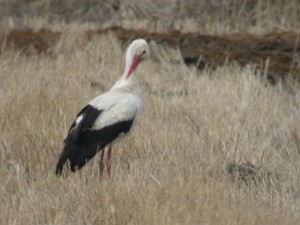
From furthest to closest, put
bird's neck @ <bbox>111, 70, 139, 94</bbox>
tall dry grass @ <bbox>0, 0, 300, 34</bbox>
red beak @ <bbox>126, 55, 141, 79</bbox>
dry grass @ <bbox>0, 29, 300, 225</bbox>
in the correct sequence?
tall dry grass @ <bbox>0, 0, 300, 34</bbox> < red beak @ <bbox>126, 55, 141, 79</bbox> < bird's neck @ <bbox>111, 70, 139, 94</bbox> < dry grass @ <bbox>0, 29, 300, 225</bbox>

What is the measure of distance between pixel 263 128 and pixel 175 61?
390cm

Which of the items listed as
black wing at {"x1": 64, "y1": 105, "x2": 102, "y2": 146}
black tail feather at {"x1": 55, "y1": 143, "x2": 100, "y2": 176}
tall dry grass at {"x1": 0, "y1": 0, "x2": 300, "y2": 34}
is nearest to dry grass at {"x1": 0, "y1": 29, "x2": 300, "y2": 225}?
black tail feather at {"x1": 55, "y1": 143, "x2": 100, "y2": 176}

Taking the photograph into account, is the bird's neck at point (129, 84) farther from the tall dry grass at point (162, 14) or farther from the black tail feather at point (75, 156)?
the tall dry grass at point (162, 14)

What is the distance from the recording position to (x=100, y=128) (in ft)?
25.0

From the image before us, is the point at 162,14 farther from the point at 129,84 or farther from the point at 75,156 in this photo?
the point at 75,156

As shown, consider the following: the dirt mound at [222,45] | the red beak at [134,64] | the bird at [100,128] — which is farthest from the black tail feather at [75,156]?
the dirt mound at [222,45]

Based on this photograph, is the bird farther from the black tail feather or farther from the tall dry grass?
the tall dry grass

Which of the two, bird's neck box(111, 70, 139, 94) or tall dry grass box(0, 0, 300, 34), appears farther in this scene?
tall dry grass box(0, 0, 300, 34)

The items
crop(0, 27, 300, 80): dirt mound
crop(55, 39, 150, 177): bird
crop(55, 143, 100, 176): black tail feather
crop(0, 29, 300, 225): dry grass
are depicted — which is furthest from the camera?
crop(0, 27, 300, 80): dirt mound

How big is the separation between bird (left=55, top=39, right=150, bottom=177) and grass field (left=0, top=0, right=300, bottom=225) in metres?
0.16

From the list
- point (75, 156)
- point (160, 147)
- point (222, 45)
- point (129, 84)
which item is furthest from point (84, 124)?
point (222, 45)

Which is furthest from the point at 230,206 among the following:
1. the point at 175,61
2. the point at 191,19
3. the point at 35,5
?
the point at 35,5

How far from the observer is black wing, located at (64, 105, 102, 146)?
7.49 metres

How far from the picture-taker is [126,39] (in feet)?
48.7
